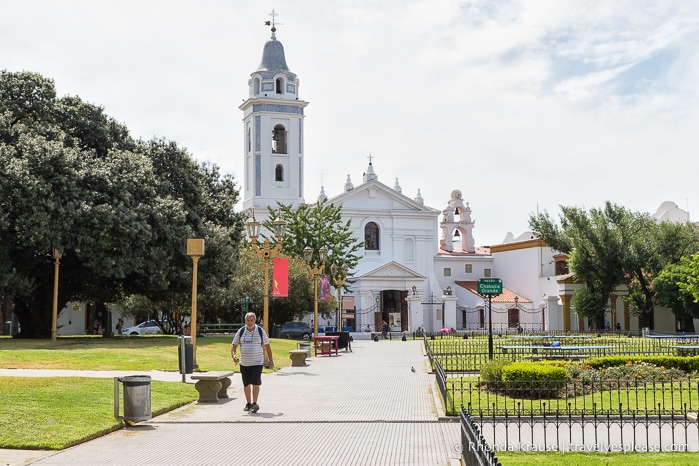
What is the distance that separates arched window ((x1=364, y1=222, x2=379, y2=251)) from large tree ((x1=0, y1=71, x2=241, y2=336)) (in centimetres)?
3042

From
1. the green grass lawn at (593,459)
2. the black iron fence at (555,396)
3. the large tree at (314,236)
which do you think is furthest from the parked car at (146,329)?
Answer: the green grass lawn at (593,459)

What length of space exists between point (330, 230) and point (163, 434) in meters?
48.0

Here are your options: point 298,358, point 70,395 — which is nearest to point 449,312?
point 298,358

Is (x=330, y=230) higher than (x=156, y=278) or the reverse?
higher

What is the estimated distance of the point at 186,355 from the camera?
21109mm

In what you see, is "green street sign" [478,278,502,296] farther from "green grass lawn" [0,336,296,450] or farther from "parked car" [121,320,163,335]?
"parked car" [121,320,163,335]

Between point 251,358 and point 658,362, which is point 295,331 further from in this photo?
point 251,358

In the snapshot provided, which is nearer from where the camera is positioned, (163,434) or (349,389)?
(163,434)

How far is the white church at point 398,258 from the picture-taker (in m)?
68.4

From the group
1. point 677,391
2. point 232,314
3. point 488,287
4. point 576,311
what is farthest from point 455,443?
point 576,311

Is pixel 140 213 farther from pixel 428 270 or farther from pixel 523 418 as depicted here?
pixel 428 270

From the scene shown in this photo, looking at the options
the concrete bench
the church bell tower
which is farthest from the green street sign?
the church bell tower

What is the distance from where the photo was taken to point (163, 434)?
42.1 ft

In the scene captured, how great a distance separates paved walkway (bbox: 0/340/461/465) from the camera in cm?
1087
